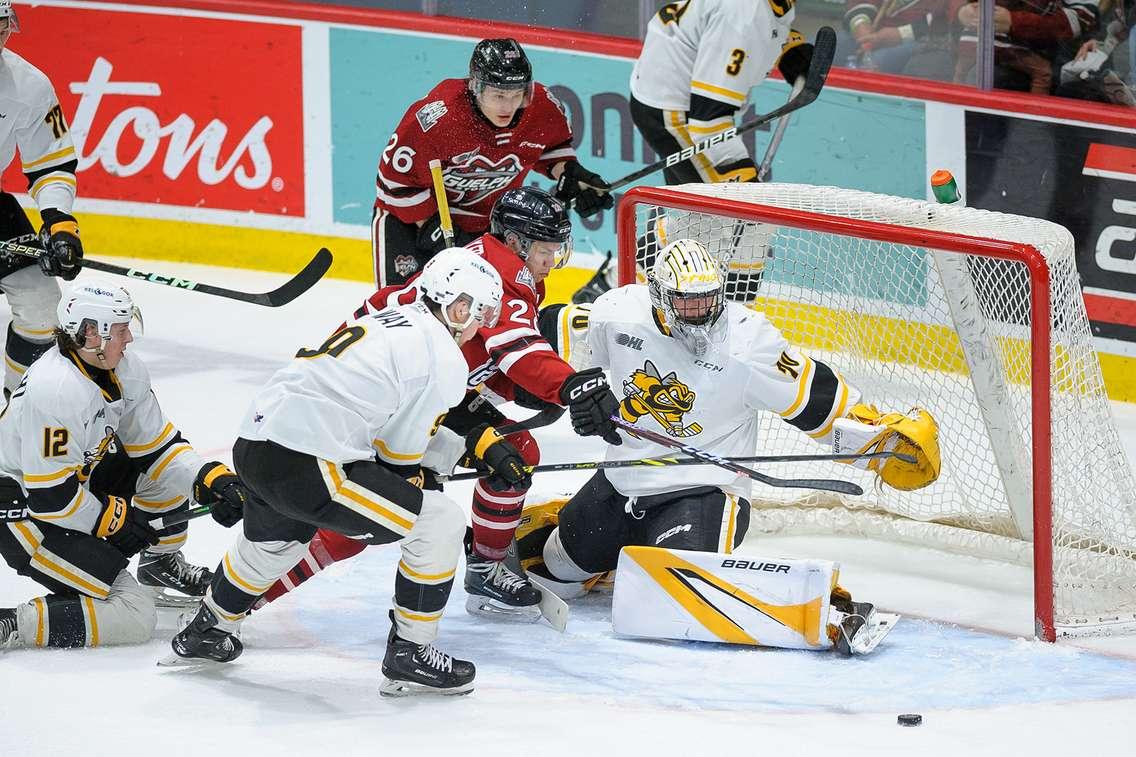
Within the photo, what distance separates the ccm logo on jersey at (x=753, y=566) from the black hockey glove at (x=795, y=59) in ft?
7.86

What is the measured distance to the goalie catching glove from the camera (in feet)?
12.8

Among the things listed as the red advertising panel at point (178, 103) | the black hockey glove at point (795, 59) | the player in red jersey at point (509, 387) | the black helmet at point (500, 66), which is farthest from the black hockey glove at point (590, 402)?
the red advertising panel at point (178, 103)

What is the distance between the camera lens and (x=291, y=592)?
4203 mm

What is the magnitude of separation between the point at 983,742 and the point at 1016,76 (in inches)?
117

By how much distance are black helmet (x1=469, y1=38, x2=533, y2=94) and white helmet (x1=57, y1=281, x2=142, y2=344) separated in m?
1.44

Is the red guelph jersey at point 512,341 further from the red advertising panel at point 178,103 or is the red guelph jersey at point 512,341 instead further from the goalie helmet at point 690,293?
the red advertising panel at point 178,103

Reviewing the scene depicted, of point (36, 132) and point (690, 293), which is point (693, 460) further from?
point (36, 132)

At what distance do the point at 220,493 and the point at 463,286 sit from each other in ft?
2.48

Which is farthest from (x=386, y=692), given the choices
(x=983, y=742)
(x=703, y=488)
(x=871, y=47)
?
(x=871, y=47)

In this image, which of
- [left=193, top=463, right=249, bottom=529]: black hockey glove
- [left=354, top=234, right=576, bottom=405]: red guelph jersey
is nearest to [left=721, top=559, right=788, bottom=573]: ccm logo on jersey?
[left=354, top=234, right=576, bottom=405]: red guelph jersey

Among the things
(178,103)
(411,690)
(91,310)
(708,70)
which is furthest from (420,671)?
(178,103)

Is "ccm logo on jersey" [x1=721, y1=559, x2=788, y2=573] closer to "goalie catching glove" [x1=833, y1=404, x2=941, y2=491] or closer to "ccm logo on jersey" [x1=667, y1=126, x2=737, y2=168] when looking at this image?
"goalie catching glove" [x1=833, y1=404, x2=941, y2=491]

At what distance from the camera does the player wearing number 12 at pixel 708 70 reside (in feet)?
18.3

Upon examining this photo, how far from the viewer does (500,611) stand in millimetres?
4090
